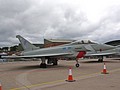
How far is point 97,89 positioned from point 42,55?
11710 mm

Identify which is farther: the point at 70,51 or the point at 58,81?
the point at 70,51

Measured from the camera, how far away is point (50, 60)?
66.1 ft

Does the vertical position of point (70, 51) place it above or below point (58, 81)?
above

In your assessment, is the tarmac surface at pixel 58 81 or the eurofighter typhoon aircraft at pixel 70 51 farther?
the eurofighter typhoon aircraft at pixel 70 51

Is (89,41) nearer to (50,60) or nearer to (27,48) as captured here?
(50,60)

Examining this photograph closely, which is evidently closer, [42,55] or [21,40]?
[42,55]

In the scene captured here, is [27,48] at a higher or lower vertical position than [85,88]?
higher

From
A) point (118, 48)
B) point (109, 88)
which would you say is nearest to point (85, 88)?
point (109, 88)

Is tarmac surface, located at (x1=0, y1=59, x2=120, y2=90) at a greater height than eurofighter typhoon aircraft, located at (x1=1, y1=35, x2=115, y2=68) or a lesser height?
lesser

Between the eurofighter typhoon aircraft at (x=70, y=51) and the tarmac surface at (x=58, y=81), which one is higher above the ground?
the eurofighter typhoon aircraft at (x=70, y=51)

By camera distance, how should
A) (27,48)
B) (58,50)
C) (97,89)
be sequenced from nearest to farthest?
(97,89) → (58,50) → (27,48)

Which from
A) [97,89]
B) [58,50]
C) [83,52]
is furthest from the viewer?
[58,50]

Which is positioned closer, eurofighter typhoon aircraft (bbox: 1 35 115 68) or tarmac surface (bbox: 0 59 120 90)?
tarmac surface (bbox: 0 59 120 90)

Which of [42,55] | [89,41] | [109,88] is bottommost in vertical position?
[109,88]
